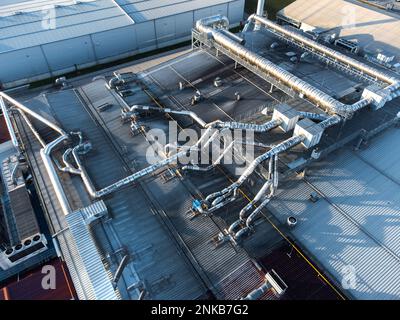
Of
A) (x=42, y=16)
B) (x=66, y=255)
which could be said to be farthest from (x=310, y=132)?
(x=42, y=16)

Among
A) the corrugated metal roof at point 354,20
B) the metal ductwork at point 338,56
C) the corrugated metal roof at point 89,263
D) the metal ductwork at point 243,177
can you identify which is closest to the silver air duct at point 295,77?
the metal ductwork at point 338,56

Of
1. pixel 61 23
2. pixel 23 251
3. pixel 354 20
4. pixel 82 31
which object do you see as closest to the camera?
pixel 23 251

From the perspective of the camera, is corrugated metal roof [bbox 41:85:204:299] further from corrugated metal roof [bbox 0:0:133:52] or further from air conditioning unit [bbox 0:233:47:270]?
corrugated metal roof [bbox 0:0:133:52]

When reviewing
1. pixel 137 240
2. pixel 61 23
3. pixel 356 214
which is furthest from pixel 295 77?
pixel 61 23

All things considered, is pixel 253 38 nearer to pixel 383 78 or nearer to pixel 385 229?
pixel 383 78

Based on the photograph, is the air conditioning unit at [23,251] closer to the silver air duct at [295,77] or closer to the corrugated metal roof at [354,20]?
the silver air duct at [295,77]

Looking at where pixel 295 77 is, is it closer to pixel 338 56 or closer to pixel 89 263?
pixel 338 56
